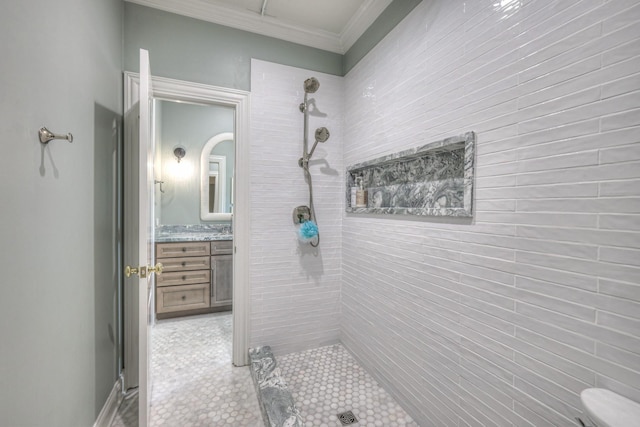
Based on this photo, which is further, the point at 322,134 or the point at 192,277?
the point at 192,277

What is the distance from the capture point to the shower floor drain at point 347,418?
150cm

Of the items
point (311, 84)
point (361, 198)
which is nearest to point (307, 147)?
point (311, 84)

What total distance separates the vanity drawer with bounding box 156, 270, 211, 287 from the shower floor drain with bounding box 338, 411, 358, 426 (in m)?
1.95

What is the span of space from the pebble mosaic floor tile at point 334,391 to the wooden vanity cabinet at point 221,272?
45.0 inches

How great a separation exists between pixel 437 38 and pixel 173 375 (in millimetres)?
2689

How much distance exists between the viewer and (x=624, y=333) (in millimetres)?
737

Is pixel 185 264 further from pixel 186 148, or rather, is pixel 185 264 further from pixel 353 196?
pixel 353 196

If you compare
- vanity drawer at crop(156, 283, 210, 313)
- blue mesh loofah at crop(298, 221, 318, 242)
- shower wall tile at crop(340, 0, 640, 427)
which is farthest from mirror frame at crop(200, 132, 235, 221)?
shower wall tile at crop(340, 0, 640, 427)

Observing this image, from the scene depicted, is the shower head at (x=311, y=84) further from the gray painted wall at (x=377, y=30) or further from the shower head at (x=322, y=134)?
the gray painted wall at (x=377, y=30)

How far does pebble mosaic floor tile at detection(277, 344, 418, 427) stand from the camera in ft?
5.04

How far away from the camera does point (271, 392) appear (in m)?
1.59

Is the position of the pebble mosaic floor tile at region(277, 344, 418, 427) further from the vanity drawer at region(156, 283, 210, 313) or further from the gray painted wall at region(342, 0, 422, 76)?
the gray painted wall at region(342, 0, 422, 76)

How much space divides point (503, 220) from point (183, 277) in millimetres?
2856

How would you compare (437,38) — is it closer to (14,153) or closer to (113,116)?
(14,153)
